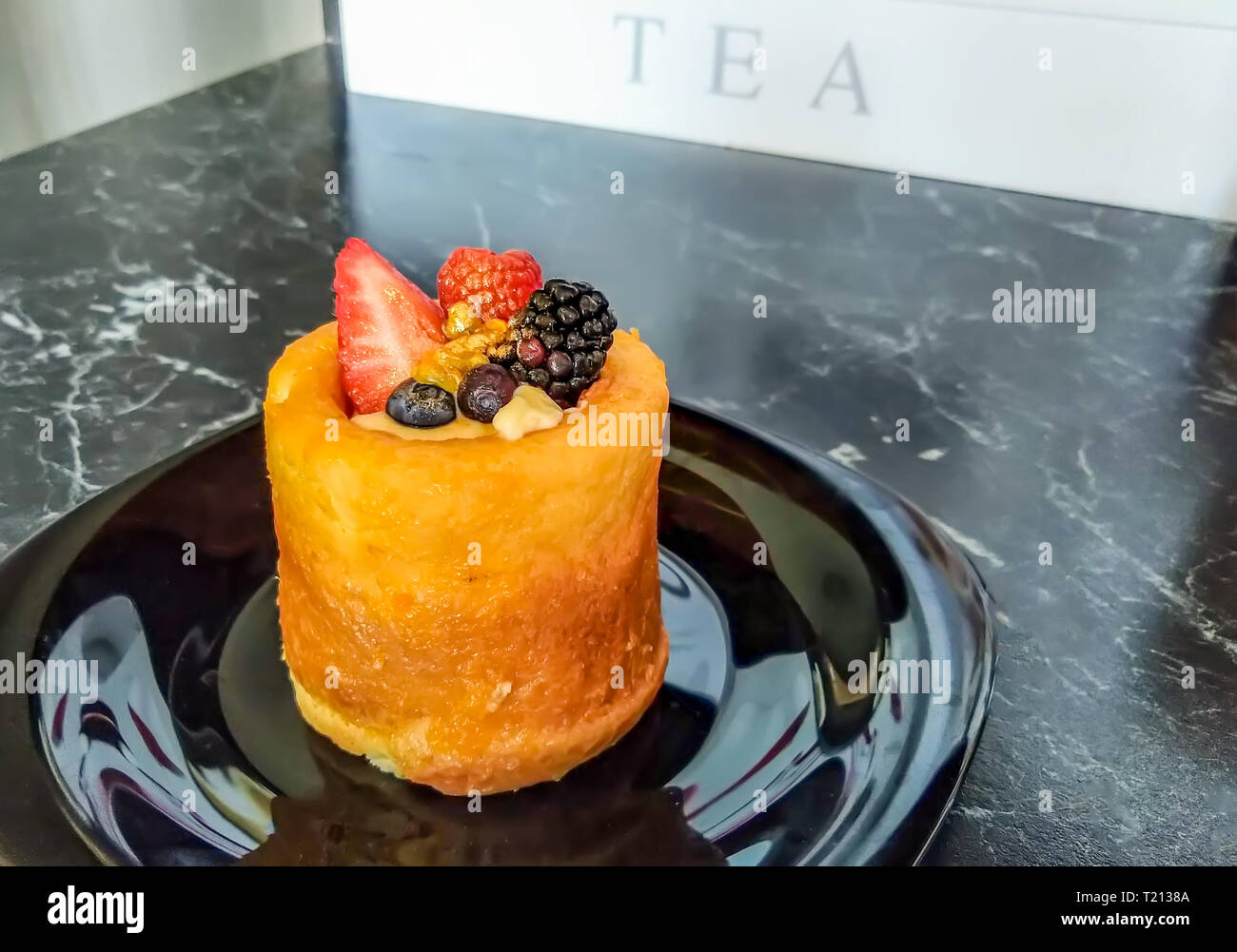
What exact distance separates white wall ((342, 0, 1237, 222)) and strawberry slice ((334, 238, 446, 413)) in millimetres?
1831

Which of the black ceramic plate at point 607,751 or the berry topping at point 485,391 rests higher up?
the berry topping at point 485,391

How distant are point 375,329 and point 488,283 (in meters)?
0.13

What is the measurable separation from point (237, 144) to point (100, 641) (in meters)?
2.16

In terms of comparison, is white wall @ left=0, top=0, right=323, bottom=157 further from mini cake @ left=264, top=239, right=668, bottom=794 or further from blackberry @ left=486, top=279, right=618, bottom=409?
blackberry @ left=486, top=279, right=618, bottom=409

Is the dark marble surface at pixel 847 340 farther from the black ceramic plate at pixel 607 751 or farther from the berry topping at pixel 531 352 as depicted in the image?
the berry topping at pixel 531 352

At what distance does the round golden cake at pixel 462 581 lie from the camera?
1003 millimetres

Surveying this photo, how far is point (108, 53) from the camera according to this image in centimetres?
278

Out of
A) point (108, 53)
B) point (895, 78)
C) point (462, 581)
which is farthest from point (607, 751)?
point (108, 53)

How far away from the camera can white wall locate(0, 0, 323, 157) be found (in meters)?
2.54

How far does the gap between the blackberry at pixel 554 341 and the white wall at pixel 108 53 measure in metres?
2.05

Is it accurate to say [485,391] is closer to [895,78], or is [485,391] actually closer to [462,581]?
[462,581]

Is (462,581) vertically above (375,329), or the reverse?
(375,329)

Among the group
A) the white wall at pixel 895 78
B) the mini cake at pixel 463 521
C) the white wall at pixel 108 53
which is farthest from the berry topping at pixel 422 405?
the white wall at pixel 108 53
